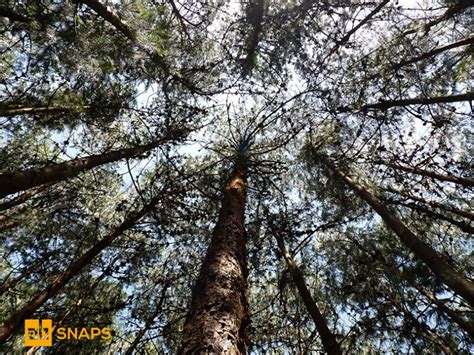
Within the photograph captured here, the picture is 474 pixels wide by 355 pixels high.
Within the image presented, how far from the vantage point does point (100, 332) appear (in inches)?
199

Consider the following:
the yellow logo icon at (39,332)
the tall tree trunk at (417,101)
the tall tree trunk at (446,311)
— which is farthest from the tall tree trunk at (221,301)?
the tall tree trunk at (417,101)

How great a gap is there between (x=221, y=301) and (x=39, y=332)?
3.96m

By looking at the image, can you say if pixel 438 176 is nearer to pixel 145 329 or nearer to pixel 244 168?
pixel 244 168

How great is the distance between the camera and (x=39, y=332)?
4.52 meters

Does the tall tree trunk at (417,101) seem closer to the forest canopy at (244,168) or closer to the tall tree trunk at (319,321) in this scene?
the forest canopy at (244,168)

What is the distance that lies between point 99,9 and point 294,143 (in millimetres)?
4889

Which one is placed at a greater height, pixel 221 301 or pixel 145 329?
pixel 145 329

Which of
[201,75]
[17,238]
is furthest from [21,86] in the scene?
[201,75]

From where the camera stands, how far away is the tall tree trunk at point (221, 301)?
68.6 inches

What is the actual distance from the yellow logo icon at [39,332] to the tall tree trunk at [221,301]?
123 inches

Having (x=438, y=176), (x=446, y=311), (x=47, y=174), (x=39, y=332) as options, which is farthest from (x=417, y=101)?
(x=39, y=332)

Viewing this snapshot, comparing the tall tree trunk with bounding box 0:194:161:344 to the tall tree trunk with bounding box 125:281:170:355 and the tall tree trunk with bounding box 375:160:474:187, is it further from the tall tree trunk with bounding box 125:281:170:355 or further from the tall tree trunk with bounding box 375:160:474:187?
the tall tree trunk with bounding box 375:160:474:187

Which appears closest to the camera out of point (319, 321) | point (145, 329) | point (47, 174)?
point (47, 174)

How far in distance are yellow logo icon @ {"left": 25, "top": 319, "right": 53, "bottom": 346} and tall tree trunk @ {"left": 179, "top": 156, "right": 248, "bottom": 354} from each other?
10.3 ft
